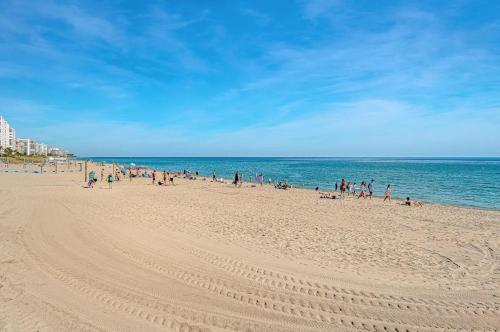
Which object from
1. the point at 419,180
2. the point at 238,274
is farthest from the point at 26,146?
the point at 238,274

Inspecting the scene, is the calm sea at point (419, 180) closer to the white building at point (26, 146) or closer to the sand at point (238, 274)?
the sand at point (238, 274)

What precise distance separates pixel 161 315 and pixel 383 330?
12.2 feet

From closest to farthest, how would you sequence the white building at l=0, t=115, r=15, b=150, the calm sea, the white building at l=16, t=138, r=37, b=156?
the calm sea → the white building at l=0, t=115, r=15, b=150 → the white building at l=16, t=138, r=37, b=156

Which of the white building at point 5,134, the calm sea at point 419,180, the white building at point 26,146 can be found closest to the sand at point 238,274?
the calm sea at point 419,180

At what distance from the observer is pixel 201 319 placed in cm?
543

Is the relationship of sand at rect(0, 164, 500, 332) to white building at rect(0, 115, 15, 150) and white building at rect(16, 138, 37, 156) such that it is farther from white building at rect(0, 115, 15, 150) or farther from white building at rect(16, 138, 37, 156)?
white building at rect(16, 138, 37, 156)

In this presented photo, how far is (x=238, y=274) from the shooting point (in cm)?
764

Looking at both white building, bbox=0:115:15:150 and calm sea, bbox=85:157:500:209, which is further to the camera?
white building, bbox=0:115:15:150

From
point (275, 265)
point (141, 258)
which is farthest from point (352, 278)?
point (141, 258)

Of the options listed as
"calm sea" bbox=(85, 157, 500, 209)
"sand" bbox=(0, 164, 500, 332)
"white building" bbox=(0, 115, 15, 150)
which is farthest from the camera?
"white building" bbox=(0, 115, 15, 150)

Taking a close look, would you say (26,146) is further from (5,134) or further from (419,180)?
(419,180)

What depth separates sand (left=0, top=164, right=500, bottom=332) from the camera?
5527 millimetres

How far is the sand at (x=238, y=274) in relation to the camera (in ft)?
18.1

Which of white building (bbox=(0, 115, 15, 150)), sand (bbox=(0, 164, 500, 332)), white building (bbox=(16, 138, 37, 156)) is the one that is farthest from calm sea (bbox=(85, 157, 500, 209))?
white building (bbox=(16, 138, 37, 156))
